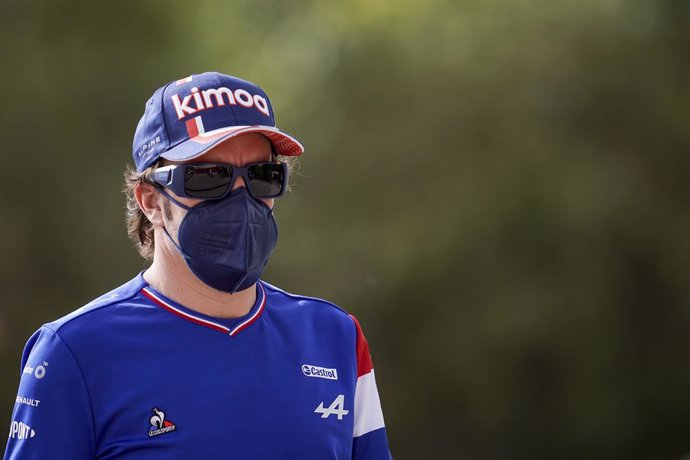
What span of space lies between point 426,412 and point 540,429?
1138mm

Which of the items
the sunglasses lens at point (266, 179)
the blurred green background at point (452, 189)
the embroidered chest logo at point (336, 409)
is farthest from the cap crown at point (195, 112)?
the blurred green background at point (452, 189)

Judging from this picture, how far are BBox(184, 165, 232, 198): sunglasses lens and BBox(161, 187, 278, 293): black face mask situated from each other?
3cm

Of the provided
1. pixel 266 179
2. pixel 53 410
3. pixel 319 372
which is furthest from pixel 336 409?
pixel 53 410

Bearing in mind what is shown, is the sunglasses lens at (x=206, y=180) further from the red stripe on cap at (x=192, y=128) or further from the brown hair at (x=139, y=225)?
the brown hair at (x=139, y=225)

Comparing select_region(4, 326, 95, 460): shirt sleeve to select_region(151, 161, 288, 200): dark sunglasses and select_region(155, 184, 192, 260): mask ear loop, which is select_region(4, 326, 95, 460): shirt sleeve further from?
select_region(151, 161, 288, 200): dark sunglasses

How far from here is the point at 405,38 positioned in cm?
952

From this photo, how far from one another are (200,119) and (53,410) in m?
0.83

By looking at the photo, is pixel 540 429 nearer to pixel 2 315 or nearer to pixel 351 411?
pixel 2 315

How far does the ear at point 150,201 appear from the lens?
260 cm

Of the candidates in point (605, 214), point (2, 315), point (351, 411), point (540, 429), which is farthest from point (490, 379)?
point (351, 411)

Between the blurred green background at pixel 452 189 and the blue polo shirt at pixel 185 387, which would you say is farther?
the blurred green background at pixel 452 189

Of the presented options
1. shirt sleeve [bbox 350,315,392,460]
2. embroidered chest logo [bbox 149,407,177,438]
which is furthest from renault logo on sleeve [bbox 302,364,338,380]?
embroidered chest logo [bbox 149,407,177,438]

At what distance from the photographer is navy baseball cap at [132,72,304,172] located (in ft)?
8.09

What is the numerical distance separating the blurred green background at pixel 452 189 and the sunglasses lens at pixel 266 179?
264 inches
